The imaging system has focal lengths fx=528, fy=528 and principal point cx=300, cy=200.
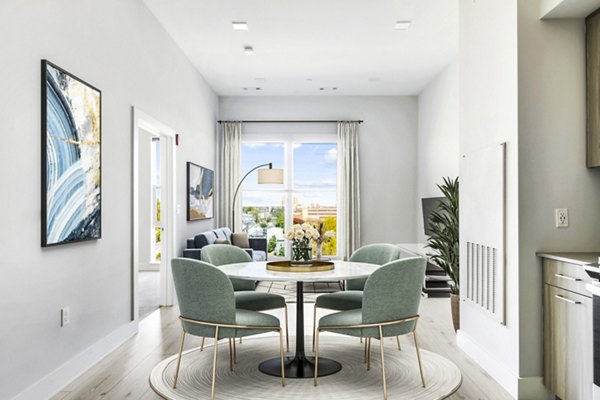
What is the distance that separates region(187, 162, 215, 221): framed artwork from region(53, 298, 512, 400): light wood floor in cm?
177

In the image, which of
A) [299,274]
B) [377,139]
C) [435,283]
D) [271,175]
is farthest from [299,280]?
[377,139]

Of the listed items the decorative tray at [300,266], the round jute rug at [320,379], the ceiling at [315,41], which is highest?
the ceiling at [315,41]

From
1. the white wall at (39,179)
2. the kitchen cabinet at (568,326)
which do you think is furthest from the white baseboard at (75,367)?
the kitchen cabinet at (568,326)

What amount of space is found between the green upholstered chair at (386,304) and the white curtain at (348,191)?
6064mm

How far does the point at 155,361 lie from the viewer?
3.86 m

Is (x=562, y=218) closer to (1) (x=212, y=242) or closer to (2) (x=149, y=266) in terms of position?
(1) (x=212, y=242)

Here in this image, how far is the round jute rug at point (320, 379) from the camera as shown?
3.14m

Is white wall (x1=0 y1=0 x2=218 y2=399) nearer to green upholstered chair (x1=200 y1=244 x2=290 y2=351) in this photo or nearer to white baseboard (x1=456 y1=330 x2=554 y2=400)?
green upholstered chair (x1=200 y1=244 x2=290 y2=351)

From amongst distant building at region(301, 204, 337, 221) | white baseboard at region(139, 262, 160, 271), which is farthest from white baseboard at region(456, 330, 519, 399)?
white baseboard at region(139, 262, 160, 271)

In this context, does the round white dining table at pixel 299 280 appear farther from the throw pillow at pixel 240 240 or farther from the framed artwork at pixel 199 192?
the throw pillow at pixel 240 240

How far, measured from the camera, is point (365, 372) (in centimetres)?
357

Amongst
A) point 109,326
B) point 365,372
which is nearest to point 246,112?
point 109,326

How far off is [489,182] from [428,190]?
5.08 meters

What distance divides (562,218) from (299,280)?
1.63m
